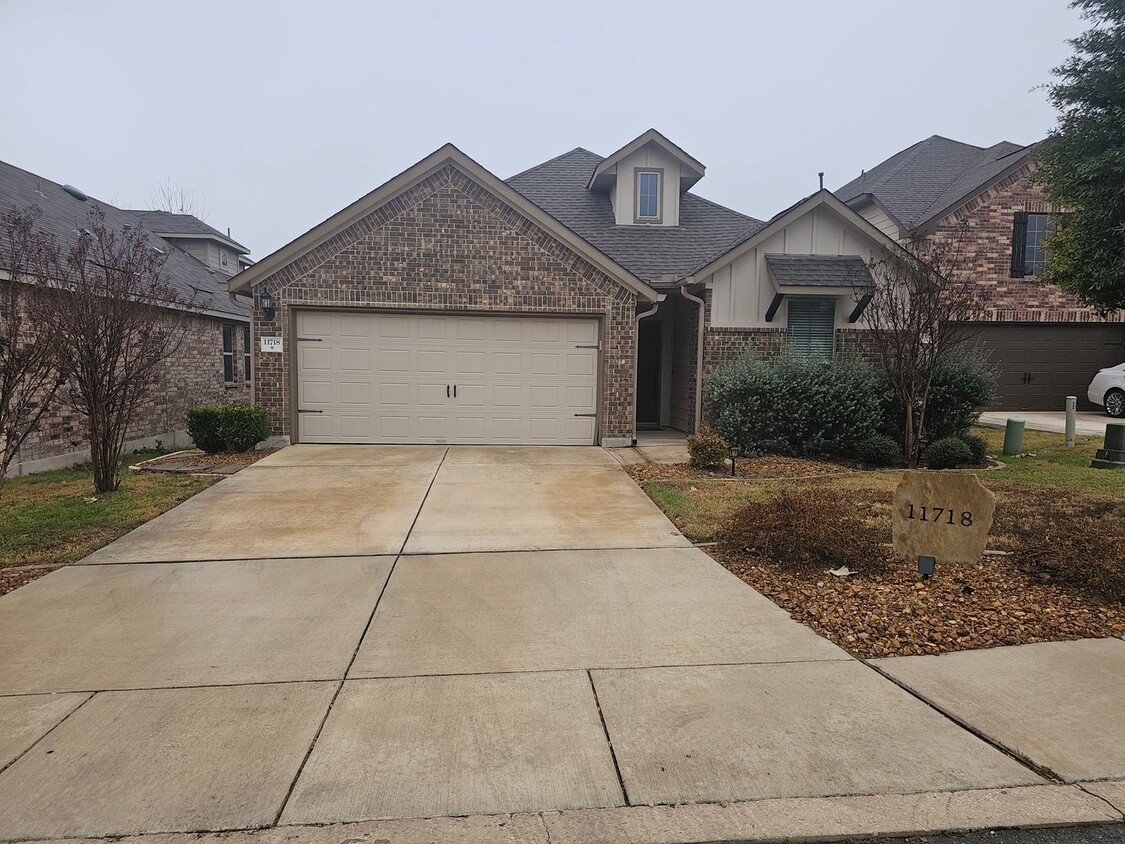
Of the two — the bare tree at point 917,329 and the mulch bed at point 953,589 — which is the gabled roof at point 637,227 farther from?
the mulch bed at point 953,589

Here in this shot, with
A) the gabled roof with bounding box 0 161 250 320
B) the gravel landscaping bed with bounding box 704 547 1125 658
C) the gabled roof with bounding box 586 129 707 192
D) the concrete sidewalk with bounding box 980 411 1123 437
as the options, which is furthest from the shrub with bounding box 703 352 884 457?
the gabled roof with bounding box 0 161 250 320

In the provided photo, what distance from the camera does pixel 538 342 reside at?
13359 mm

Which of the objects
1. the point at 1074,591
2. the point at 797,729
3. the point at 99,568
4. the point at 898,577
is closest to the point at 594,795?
the point at 797,729

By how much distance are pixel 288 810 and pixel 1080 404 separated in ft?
76.3

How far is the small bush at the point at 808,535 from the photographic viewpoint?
6.14 metres

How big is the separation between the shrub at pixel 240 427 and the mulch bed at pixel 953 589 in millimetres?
8588

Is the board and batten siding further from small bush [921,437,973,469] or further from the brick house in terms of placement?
small bush [921,437,973,469]

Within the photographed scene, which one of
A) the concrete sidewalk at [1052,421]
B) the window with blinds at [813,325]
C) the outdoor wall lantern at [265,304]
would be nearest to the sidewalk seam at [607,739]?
the outdoor wall lantern at [265,304]

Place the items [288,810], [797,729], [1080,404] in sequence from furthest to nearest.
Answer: [1080,404], [797,729], [288,810]

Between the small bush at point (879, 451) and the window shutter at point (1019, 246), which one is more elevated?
the window shutter at point (1019, 246)

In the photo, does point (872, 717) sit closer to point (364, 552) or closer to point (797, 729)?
point (797, 729)

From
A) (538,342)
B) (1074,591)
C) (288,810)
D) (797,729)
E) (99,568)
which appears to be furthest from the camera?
(538,342)

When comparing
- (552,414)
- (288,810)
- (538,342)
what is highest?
(538,342)

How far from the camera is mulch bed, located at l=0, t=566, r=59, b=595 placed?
5.84 m
